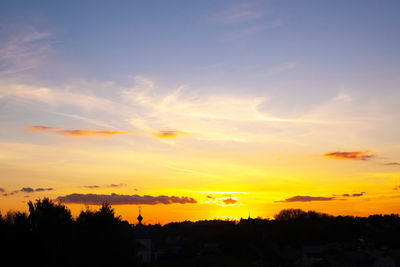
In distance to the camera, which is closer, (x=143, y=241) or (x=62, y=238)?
(x=62, y=238)

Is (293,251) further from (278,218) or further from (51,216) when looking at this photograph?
(51,216)

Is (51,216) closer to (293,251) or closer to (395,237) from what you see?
(293,251)

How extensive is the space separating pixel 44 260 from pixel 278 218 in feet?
368

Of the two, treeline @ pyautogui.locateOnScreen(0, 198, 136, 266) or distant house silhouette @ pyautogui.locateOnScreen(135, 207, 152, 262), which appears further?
distant house silhouette @ pyautogui.locateOnScreen(135, 207, 152, 262)

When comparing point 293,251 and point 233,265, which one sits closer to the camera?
point 233,265

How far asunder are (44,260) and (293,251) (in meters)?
83.3

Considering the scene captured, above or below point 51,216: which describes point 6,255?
below

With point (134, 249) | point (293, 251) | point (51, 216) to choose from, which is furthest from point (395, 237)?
point (51, 216)

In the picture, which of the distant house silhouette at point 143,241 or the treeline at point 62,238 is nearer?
the treeline at point 62,238

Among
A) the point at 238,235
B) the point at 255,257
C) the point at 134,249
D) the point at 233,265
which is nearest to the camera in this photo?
the point at 134,249

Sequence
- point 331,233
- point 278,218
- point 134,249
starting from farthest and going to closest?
point 278,218, point 331,233, point 134,249

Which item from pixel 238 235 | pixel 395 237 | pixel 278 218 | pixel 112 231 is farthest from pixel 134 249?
pixel 278 218

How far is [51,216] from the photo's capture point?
1881 inches

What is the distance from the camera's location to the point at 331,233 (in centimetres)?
→ 13075
